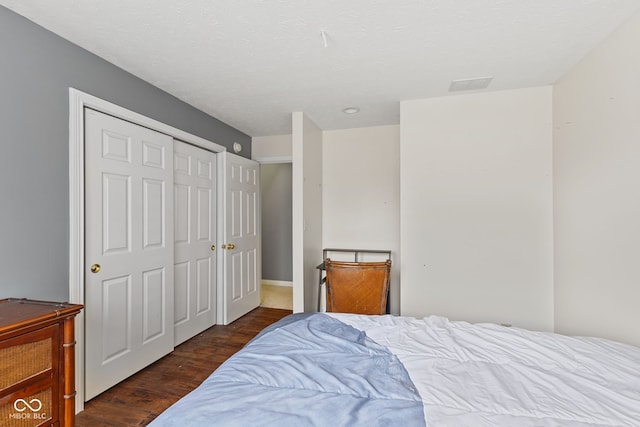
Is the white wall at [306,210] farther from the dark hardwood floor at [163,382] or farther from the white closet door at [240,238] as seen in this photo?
the white closet door at [240,238]

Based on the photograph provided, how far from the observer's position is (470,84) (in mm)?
2416

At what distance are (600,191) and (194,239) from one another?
3.29 meters

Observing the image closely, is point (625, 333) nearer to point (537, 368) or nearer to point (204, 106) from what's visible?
point (537, 368)

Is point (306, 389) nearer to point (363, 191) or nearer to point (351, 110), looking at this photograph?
point (351, 110)

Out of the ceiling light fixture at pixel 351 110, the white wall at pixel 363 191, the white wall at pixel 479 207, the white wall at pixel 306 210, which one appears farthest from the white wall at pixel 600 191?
A: the white wall at pixel 306 210

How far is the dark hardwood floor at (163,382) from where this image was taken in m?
1.86

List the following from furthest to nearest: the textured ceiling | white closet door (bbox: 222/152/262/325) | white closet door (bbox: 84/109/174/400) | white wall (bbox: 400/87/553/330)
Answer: white closet door (bbox: 222/152/262/325) → white wall (bbox: 400/87/553/330) → white closet door (bbox: 84/109/174/400) → the textured ceiling

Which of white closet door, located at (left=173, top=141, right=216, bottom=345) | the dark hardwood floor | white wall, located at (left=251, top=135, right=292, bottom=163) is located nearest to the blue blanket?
the dark hardwood floor

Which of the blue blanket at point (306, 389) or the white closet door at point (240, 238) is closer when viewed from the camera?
the blue blanket at point (306, 389)

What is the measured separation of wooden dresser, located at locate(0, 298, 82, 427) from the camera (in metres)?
1.19

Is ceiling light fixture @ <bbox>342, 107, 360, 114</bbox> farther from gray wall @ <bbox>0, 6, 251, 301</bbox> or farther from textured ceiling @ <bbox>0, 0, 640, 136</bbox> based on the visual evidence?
gray wall @ <bbox>0, 6, 251, 301</bbox>

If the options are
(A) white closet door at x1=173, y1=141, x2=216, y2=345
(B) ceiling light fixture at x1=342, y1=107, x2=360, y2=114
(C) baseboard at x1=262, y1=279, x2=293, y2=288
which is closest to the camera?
(A) white closet door at x1=173, y1=141, x2=216, y2=345

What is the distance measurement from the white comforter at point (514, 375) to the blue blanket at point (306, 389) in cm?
9

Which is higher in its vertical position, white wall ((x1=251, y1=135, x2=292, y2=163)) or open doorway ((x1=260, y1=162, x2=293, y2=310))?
white wall ((x1=251, y1=135, x2=292, y2=163))
